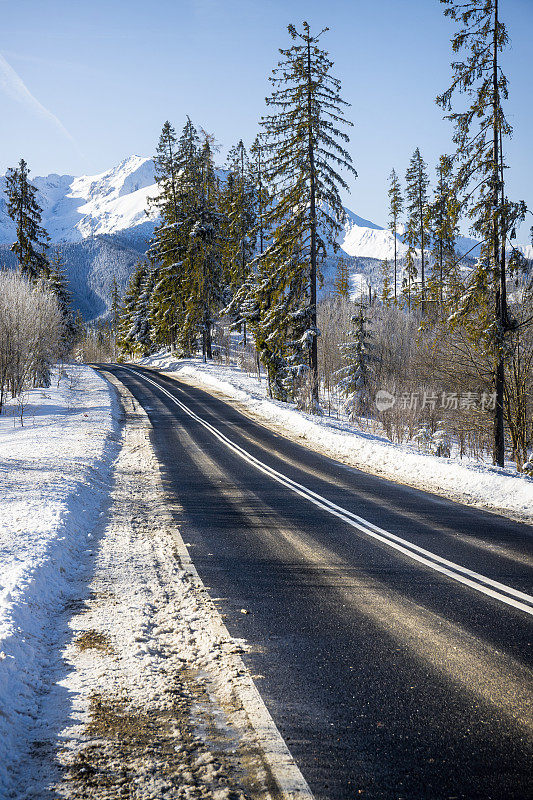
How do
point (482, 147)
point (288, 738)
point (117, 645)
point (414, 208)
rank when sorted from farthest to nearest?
point (414, 208), point (482, 147), point (117, 645), point (288, 738)

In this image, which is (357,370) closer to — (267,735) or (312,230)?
(312,230)

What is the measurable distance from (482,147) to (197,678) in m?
15.9

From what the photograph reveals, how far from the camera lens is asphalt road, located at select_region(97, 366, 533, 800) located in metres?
2.56

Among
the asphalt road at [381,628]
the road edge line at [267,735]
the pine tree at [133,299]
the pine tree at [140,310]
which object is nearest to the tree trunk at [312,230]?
the asphalt road at [381,628]

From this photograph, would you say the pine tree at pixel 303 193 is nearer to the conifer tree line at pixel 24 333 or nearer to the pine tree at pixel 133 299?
the conifer tree line at pixel 24 333

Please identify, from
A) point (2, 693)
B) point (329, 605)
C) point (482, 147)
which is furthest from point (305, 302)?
point (2, 693)

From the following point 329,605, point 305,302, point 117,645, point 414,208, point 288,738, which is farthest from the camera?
point 414,208

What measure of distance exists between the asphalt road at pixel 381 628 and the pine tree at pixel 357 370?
62.2ft

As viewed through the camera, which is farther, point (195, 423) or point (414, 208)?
point (414, 208)

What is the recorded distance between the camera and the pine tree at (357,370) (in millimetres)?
27219

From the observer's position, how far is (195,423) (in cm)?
1789

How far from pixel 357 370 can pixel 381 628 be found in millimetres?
24276

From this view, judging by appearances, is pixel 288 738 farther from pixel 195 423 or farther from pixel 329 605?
pixel 195 423

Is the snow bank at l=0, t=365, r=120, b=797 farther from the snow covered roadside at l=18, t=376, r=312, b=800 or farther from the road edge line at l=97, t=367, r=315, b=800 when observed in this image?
the road edge line at l=97, t=367, r=315, b=800
